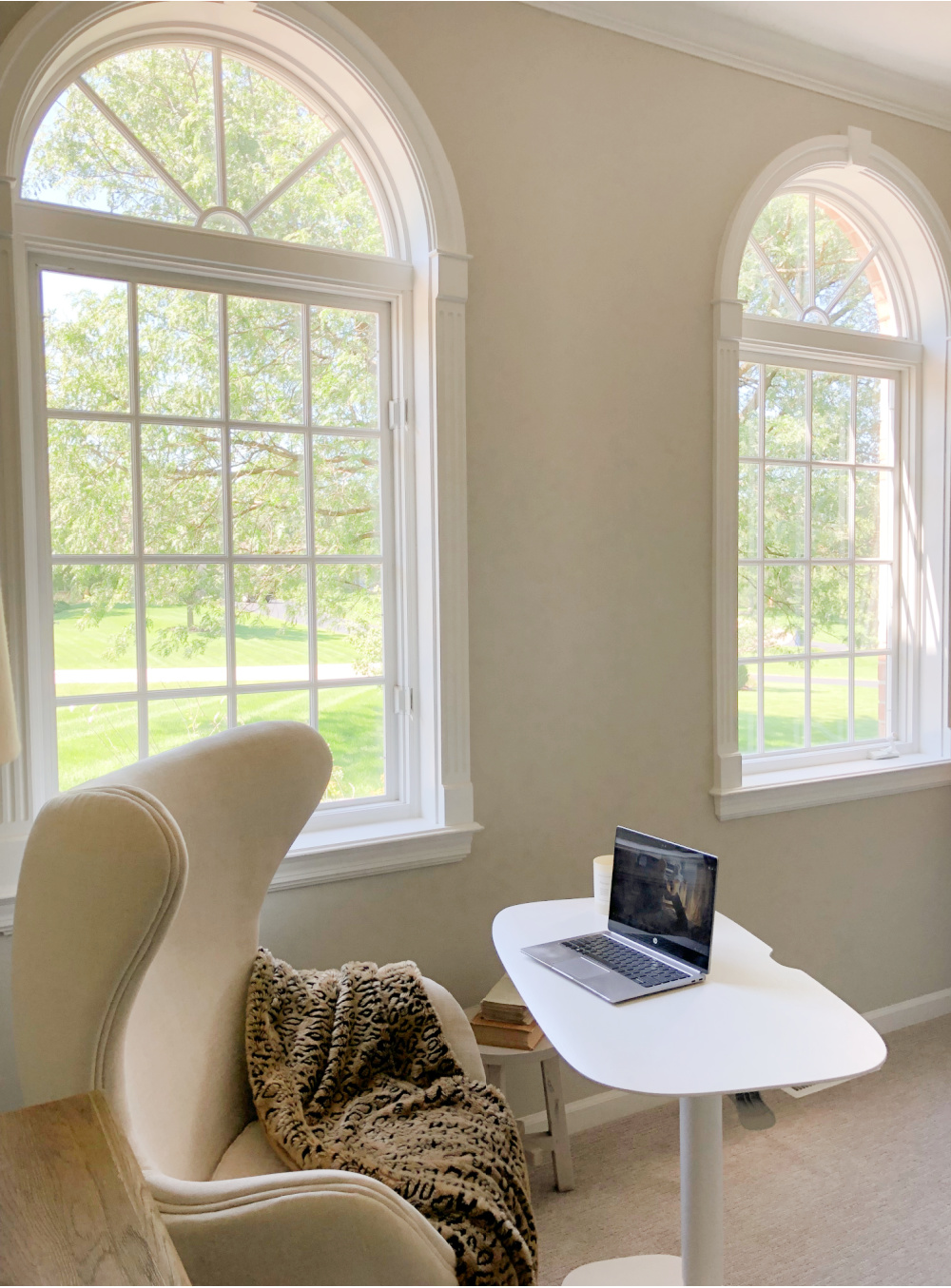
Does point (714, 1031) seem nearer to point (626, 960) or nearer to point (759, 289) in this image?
point (626, 960)

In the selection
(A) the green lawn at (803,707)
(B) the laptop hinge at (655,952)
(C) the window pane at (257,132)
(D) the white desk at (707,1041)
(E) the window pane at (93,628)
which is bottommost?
(D) the white desk at (707,1041)

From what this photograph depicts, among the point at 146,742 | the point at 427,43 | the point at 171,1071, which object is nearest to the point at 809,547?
the point at 427,43

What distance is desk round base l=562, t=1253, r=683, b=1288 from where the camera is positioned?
178 cm

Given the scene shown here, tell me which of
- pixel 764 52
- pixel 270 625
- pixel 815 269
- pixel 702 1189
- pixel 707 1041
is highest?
pixel 764 52

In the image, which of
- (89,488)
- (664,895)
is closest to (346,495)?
(89,488)

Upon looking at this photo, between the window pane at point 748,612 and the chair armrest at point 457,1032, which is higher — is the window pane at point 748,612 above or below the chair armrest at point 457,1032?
above

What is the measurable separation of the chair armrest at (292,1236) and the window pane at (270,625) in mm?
1253

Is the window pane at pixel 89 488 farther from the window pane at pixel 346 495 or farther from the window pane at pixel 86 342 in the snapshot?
the window pane at pixel 346 495

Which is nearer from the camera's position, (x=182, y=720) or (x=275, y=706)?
(x=182, y=720)

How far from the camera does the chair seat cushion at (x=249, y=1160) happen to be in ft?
4.84

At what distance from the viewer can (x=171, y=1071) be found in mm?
1431

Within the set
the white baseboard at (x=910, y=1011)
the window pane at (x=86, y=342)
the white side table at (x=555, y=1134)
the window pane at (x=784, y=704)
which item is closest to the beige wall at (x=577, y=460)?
the white side table at (x=555, y=1134)

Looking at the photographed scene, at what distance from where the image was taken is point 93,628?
80.0 inches

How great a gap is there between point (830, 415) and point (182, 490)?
7.19 ft
